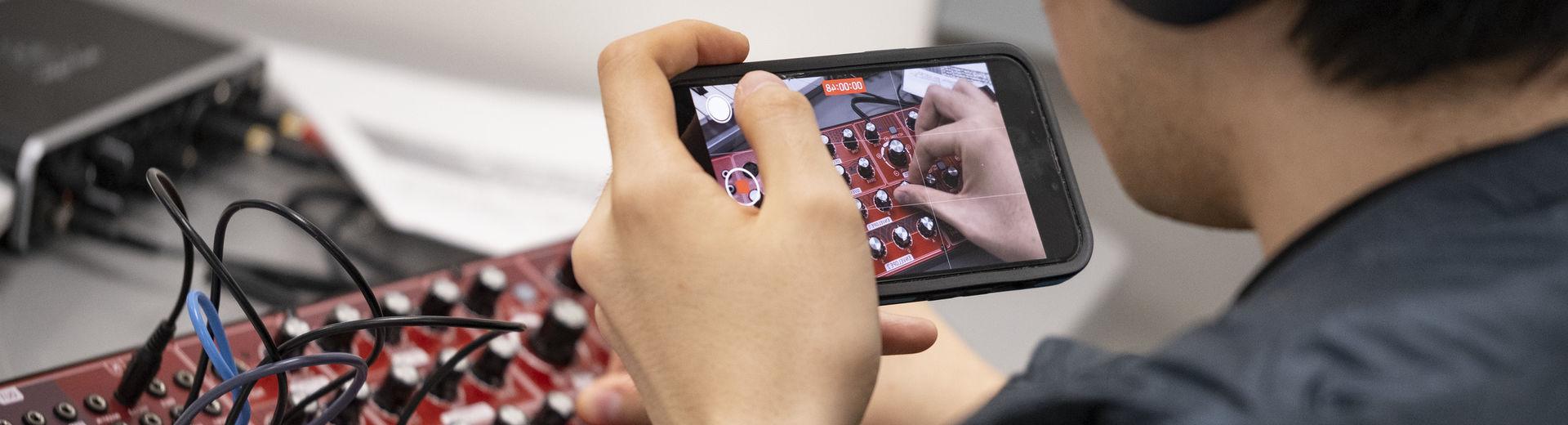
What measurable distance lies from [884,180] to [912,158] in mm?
18

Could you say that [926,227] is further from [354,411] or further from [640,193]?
[354,411]

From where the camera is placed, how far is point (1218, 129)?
43cm

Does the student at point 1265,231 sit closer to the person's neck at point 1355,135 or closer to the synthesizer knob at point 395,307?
the person's neck at point 1355,135

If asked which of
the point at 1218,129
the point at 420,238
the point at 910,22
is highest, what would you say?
the point at 1218,129

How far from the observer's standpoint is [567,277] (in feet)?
2.06

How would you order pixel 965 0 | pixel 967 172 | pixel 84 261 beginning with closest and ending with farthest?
pixel 967 172 < pixel 84 261 < pixel 965 0

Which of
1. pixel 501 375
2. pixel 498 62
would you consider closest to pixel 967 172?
pixel 501 375

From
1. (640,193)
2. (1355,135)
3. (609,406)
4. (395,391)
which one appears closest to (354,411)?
(395,391)

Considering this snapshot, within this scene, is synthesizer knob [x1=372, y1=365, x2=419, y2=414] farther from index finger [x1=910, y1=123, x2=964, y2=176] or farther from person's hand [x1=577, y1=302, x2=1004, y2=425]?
index finger [x1=910, y1=123, x2=964, y2=176]

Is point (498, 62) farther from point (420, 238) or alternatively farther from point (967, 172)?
point (967, 172)

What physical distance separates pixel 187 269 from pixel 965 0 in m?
0.92

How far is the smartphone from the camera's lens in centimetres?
46

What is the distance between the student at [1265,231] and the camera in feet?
1.04

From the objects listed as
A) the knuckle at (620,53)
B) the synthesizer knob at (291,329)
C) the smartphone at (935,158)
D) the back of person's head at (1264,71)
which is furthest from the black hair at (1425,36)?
the synthesizer knob at (291,329)
